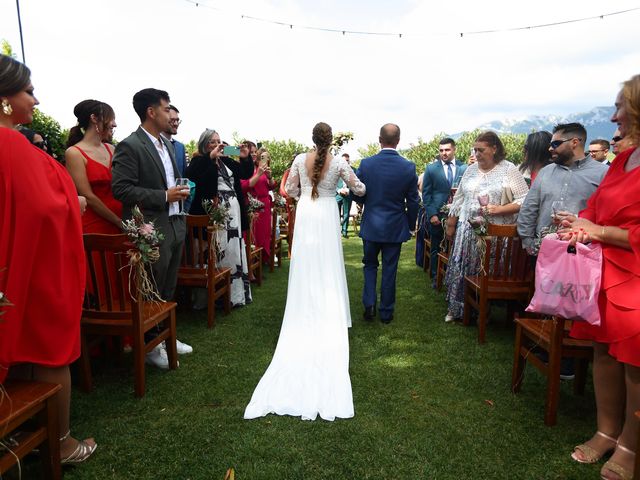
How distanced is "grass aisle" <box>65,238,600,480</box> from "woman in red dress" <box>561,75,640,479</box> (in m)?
0.27

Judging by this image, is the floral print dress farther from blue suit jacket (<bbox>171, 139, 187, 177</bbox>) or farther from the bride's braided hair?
blue suit jacket (<bbox>171, 139, 187, 177</bbox>)

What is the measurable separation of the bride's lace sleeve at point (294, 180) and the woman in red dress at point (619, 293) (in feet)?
9.16

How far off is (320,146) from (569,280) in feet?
8.94

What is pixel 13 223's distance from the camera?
6.56 ft

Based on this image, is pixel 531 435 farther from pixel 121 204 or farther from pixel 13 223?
pixel 121 204

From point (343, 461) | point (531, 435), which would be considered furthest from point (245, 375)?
point (531, 435)

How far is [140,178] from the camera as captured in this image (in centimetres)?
343

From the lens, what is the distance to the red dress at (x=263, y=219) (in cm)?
717

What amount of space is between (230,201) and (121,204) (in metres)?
1.67

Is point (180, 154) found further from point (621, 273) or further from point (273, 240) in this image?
point (621, 273)

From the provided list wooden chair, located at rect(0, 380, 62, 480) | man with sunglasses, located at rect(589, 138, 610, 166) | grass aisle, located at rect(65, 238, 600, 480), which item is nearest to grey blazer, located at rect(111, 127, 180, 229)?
grass aisle, located at rect(65, 238, 600, 480)

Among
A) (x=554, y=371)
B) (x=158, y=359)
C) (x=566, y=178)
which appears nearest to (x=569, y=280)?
(x=554, y=371)

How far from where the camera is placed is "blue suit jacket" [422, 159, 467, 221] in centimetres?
650

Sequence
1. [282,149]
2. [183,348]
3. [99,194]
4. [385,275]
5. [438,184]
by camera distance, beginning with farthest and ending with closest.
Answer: [282,149]
[438,184]
[385,275]
[183,348]
[99,194]
